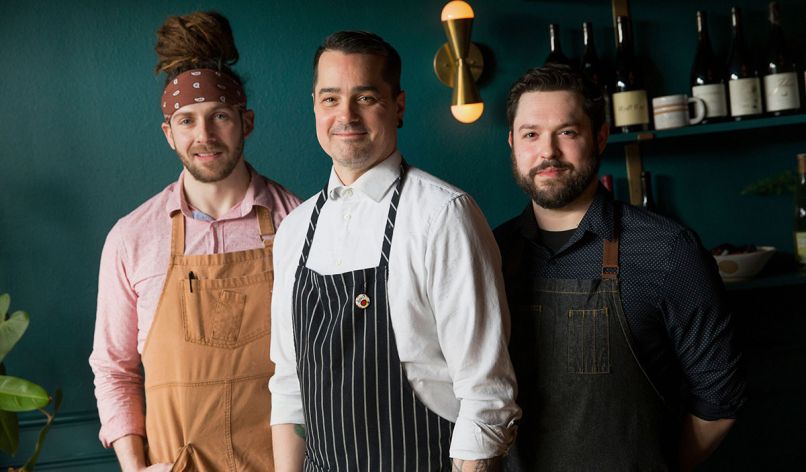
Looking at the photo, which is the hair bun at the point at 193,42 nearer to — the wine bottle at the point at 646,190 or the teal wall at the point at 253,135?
the teal wall at the point at 253,135

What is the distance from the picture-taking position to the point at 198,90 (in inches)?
74.5

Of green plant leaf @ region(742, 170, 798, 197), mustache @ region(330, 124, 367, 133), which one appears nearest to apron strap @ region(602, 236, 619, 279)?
mustache @ region(330, 124, 367, 133)

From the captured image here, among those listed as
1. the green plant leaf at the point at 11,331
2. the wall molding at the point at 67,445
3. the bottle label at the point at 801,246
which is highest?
the green plant leaf at the point at 11,331

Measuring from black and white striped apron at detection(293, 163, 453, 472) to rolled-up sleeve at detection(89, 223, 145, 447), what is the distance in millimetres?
612

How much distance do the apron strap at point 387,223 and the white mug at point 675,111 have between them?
4.02 ft

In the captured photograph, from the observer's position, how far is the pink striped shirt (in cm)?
195

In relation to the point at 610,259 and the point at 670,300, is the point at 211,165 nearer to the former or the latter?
the point at 610,259

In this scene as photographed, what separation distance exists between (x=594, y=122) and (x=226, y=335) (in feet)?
3.17

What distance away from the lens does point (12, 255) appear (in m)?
2.58

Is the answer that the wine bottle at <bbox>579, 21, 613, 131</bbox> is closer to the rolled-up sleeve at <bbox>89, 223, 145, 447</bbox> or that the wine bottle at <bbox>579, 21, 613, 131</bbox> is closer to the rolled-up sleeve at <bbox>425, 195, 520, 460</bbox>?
the rolled-up sleeve at <bbox>425, 195, 520, 460</bbox>

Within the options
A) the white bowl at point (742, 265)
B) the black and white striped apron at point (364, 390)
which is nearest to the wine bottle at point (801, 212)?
the white bowl at point (742, 265)

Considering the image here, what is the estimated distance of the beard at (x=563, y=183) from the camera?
1734 millimetres

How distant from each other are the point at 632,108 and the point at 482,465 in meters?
1.51

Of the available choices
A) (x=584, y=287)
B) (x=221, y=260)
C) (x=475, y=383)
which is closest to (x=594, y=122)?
(x=584, y=287)
